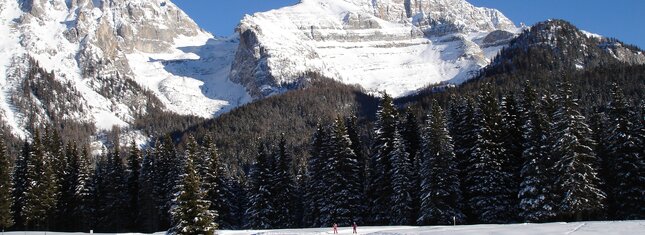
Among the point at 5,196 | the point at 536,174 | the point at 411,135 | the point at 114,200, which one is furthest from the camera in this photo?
the point at 114,200

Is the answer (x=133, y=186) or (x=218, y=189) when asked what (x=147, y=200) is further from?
(x=218, y=189)

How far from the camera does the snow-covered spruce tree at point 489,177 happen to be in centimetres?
5747

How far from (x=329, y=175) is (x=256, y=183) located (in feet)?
36.5

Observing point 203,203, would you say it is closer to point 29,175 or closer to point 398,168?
point 398,168

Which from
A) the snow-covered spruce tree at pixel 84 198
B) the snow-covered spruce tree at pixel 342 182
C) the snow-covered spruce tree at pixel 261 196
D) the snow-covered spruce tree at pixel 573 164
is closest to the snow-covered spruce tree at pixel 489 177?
the snow-covered spruce tree at pixel 573 164

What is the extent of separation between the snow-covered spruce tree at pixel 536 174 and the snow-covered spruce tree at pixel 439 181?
19.0 ft

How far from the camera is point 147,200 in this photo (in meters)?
82.7

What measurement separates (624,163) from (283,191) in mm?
35557

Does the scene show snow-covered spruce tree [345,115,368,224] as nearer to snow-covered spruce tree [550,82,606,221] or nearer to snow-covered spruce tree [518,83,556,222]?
snow-covered spruce tree [518,83,556,222]

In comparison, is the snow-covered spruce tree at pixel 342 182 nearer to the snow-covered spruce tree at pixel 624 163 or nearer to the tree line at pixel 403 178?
the tree line at pixel 403 178

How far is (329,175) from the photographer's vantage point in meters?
68.3

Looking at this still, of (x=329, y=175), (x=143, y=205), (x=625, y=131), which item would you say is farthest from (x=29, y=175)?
(x=625, y=131)

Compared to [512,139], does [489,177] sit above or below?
below

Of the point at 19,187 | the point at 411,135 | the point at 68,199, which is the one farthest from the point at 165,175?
the point at 411,135
